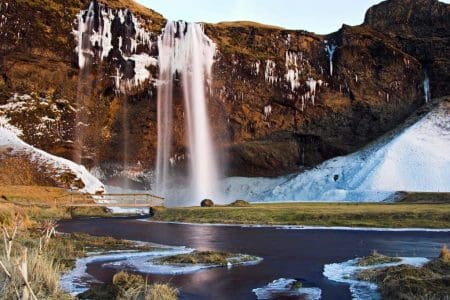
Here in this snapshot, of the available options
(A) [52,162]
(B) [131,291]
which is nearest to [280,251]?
(B) [131,291]

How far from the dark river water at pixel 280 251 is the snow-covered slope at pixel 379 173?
3381 centimetres

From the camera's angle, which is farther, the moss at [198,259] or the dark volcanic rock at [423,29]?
the dark volcanic rock at [423,29]

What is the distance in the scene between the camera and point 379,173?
62.9m

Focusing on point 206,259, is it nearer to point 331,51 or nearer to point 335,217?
point 335,217

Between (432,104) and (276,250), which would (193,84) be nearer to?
(432,104)

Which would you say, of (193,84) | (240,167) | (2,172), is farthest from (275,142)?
(2,172)

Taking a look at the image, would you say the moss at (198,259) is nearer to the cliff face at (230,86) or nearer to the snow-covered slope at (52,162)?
the snow-covered slope at (52,162)

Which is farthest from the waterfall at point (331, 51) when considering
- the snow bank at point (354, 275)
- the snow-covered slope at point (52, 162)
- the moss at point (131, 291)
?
the moss at point (131, 291)

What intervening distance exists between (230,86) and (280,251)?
5651 centimetres

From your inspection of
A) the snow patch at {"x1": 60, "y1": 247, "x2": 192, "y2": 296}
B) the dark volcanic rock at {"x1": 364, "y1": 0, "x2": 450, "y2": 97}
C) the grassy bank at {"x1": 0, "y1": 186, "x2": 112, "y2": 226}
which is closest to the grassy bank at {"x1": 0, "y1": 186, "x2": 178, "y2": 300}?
the snow patch at {"x1": 60, "y1": 247, "x2": 192, "y2": 296}

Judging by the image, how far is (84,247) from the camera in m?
19.4

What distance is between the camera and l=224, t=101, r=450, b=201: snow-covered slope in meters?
60.8

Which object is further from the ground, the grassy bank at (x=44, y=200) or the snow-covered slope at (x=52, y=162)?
the snow-covered slope at (x=52, y=162)

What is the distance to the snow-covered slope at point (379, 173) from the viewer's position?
60812 mm
